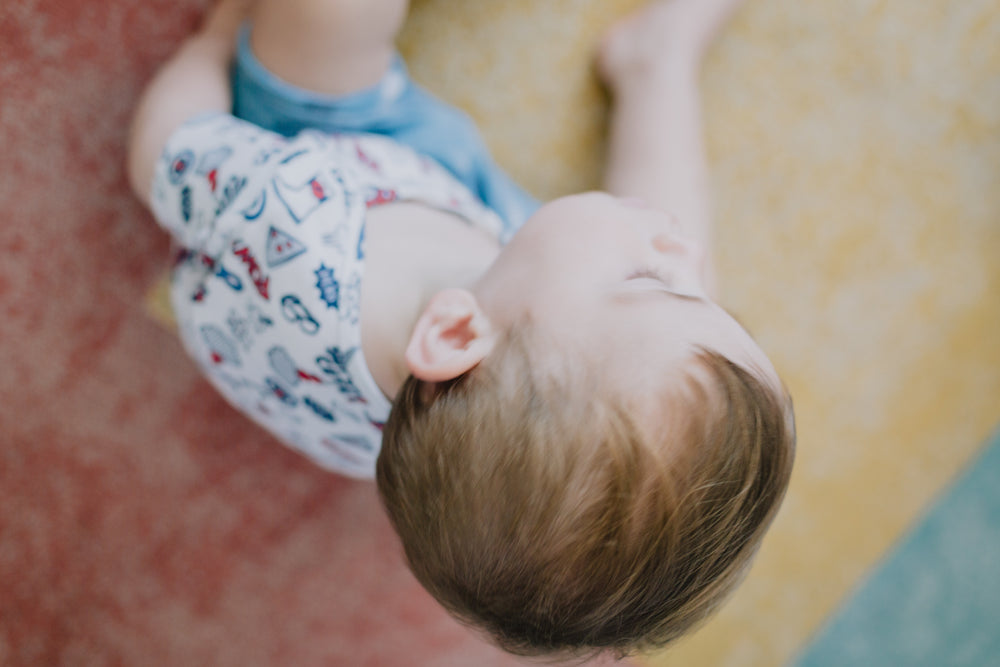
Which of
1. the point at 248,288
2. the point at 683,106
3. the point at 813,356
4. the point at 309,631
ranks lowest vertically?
the point at 309,631

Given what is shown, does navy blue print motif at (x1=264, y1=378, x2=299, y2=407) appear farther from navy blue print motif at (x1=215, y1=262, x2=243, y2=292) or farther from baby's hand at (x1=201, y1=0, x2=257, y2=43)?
baby's hand at (x1=201, y1=0, x2=257, y2=43)

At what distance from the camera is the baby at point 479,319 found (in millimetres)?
468

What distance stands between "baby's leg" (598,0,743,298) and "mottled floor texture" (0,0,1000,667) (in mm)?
37

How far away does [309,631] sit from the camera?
3.07ft

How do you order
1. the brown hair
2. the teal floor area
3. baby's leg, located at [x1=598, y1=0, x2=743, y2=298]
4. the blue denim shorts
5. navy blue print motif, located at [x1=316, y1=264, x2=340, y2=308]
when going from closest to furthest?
the brown hair
navy blue print motif, located at [x1=316, y1=264, x2=340, y2=308]
the blue denim shorts
baby's leg, located at [x1=598, y1=0, x2=743, y2=298]
the teal floor area

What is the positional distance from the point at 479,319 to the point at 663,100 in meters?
0.46

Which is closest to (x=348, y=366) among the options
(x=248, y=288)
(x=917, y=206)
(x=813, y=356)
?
(x=248, y=288)

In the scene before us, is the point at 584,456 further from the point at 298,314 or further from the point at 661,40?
the point at 661,40

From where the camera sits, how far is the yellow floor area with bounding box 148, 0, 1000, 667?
0.88 meters

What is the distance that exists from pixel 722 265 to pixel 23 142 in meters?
0.79

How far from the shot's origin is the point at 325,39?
67 centimetres

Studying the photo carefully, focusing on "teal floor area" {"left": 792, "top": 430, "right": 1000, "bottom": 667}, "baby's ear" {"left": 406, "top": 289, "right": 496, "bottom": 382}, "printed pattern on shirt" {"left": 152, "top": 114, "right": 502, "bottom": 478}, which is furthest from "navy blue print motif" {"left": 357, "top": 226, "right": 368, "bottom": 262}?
"teal floor area" {"left": 792, "top": 430, "right": 1000, "bottom": 667}

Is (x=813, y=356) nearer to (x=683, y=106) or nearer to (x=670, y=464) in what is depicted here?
(x=683, y=106)

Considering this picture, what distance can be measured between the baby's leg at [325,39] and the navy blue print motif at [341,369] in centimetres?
27
